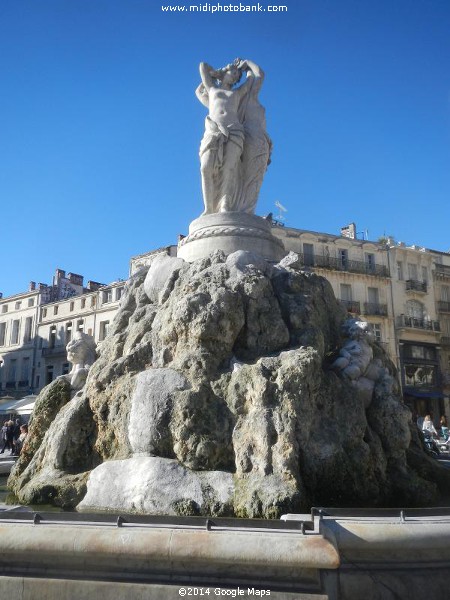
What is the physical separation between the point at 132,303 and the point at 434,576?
25.0 feet

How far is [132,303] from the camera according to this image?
1047cm

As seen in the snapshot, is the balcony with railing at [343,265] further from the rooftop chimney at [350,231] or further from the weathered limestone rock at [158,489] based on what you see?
the weathered limestone rock at [158,489]

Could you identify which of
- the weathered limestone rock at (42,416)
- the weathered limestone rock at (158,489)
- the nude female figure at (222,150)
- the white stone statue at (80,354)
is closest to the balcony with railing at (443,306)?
the nude female figure at (222,150)

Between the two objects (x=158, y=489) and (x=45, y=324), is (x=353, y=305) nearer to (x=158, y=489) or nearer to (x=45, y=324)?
(x=45, y=324)

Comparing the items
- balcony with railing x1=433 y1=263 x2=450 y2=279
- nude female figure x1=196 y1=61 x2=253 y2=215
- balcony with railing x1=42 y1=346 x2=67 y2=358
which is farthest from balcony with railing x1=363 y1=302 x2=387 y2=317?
nude female figure x1=196 y1=61 x2=253 y2=215

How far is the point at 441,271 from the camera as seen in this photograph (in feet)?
152

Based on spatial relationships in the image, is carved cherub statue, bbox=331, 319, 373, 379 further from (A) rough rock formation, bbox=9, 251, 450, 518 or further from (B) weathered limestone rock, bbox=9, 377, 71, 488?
(B) weathered limestone rock, bbox=9, 377, 71, 488

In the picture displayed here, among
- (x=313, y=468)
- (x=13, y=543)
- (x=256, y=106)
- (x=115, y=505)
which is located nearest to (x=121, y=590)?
(x=13, y=543)

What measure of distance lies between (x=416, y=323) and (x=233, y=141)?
114 feet

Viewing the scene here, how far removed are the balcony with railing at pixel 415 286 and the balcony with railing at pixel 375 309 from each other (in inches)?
128

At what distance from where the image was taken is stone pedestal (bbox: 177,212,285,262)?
1048 cm

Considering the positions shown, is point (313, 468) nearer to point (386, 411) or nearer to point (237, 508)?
point (237, 508)

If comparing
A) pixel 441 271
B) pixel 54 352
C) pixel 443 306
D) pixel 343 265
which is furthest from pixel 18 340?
pixel 441 271

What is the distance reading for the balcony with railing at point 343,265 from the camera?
133 ft
